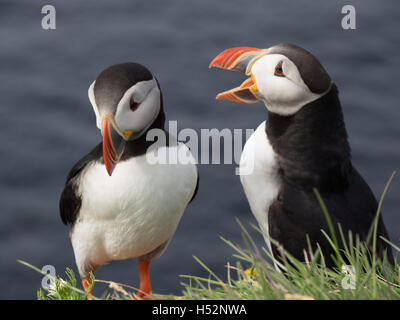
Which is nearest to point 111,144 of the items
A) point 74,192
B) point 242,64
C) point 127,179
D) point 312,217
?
point 127,179

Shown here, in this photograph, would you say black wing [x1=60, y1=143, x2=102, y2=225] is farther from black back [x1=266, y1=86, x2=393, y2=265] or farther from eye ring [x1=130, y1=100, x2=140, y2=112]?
black back [x1=266, y1=86, x2=393, y2=265]

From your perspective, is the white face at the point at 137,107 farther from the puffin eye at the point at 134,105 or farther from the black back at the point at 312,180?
the black back at the point at 312,180

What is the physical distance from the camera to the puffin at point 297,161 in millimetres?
3969

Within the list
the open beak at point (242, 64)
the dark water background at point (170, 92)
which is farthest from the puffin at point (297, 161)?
the dark water background at point (170, 92)

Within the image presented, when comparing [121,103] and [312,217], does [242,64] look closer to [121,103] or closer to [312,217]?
[121,103]

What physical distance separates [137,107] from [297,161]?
0.90 metres

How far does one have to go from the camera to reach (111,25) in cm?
1032

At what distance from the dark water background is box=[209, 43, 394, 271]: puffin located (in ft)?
13.2

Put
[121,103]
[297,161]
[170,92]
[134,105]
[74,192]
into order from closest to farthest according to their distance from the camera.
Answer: [121,103] < [134,105] < [297,161] < [74,192] < [170,92]

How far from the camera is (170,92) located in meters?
9.30

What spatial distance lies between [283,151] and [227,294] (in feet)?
3.39

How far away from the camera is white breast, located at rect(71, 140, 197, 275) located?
4.10 metres
